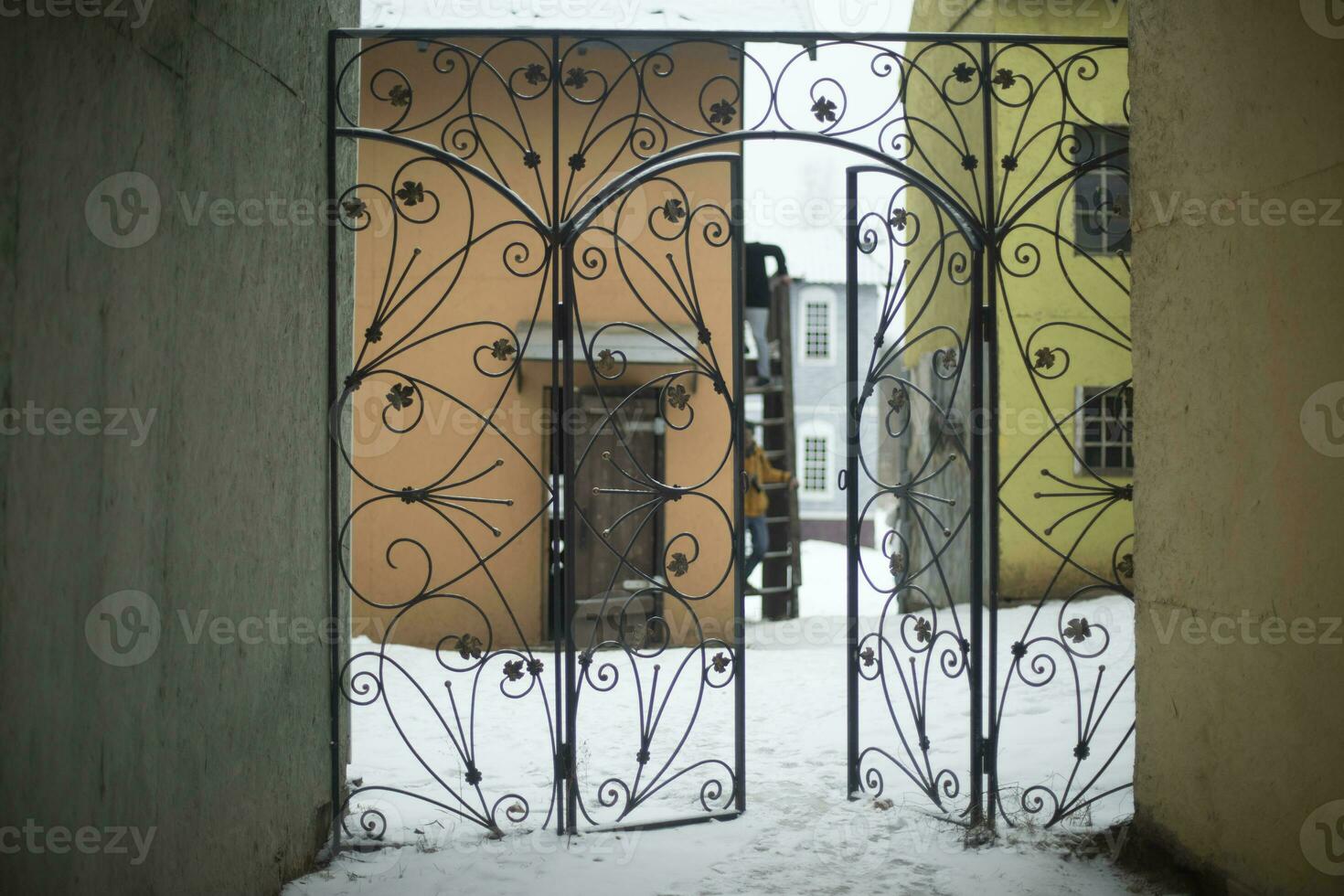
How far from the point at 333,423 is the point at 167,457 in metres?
1.17

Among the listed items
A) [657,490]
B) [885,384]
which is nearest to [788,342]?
[885,384]

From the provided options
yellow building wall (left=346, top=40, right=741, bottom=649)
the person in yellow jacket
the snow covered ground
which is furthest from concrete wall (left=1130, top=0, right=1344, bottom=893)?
the person in yellow jacket

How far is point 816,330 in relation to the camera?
866 inches

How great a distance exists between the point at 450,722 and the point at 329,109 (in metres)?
3.31

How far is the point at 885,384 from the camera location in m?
13.0

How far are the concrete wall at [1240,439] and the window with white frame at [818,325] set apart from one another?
18269 mm

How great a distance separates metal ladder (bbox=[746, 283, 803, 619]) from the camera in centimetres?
1023

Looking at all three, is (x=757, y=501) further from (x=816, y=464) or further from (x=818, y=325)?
(x=818, y=325)

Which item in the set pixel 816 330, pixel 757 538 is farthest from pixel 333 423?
pixel 816 330

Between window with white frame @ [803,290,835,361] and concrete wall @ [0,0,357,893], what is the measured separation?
1855cm

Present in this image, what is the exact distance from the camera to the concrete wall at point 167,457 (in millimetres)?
2020

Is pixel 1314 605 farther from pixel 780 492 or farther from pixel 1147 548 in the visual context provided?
pixel 780 492

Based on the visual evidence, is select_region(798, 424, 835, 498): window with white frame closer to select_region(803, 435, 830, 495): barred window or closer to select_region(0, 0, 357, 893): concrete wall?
select_region(803, 435, 830, 495): barred window

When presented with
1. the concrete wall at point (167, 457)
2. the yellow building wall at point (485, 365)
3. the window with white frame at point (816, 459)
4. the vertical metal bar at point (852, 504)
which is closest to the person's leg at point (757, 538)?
the yellow building wall at point (485, 365)
